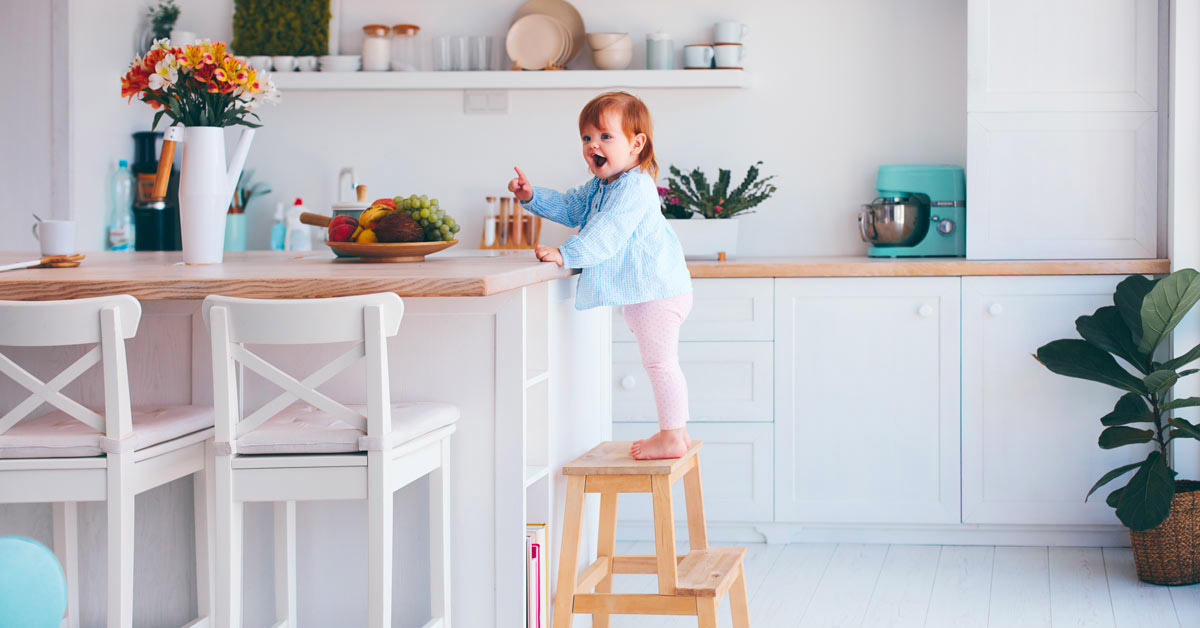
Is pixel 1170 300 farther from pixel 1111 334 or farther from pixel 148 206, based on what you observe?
pixel 148 206

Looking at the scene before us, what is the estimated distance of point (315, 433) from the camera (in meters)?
1.87

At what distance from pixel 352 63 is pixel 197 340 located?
2.07 m

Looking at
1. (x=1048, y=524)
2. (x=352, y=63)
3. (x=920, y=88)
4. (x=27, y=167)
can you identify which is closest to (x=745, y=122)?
(x=920, y=88)

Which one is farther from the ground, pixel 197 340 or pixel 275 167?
pixel 275 167

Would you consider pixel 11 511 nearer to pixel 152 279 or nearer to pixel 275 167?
pixel 152 279

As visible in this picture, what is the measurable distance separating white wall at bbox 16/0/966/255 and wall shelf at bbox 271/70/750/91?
0.43 ft

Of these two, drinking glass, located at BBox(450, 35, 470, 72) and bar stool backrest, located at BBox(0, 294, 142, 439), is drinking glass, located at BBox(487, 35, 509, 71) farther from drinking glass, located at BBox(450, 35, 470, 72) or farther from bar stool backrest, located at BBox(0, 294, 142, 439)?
bar stool backrest, located at BBox(0, 294, 142, 439)

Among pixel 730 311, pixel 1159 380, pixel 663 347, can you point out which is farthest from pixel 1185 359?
pixel 663 347

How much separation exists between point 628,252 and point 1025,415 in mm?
1645

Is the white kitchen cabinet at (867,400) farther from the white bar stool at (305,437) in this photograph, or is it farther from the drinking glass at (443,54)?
the white bar stool at (305,437)

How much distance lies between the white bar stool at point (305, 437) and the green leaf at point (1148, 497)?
2.01 meters

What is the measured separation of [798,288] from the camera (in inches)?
137

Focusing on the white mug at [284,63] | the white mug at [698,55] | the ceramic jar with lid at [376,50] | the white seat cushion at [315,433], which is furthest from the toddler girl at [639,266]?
the white mug at [284,63]

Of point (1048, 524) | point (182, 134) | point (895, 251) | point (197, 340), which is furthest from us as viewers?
point (895, 251)
